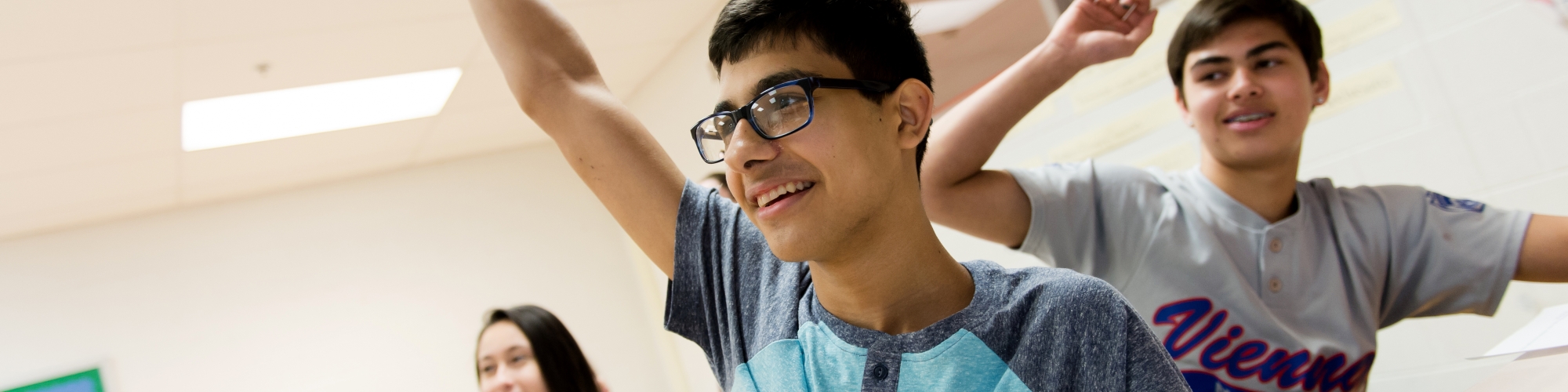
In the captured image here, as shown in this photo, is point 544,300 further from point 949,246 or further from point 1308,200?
point 1308,200

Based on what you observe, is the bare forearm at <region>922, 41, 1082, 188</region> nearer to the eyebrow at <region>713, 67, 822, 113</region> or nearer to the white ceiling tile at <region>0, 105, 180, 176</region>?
the eyebrow at <region>713, 67, 822, 113</region>

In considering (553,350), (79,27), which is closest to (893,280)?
(553,350)

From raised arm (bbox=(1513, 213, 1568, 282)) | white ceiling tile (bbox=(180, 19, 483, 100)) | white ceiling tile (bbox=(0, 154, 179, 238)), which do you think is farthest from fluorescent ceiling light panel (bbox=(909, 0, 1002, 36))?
white ceiling tile (bbox=(0, 154, 179, 238))

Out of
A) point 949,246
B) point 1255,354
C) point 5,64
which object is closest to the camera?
point 1255,354

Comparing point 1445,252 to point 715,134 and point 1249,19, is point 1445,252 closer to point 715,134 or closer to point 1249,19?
point 1249,19

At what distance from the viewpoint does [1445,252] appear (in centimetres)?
137

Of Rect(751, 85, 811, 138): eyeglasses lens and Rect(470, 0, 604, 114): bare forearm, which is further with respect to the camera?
Rect(470, 0, 604, 114): bare forearm

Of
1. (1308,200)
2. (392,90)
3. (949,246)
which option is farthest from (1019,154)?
(392,90)

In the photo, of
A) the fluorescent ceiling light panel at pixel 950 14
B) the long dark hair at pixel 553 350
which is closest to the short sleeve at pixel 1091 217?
the fluorescent ceiling light panel at pixel 950 14

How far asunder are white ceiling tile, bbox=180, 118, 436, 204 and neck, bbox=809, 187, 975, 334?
414 cm

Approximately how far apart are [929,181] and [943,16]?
3.90ft

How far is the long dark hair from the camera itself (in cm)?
234

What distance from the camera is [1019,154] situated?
3.17 m

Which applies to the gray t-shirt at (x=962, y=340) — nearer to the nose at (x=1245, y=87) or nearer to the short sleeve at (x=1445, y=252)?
the nose at (x=1245, y=87)
